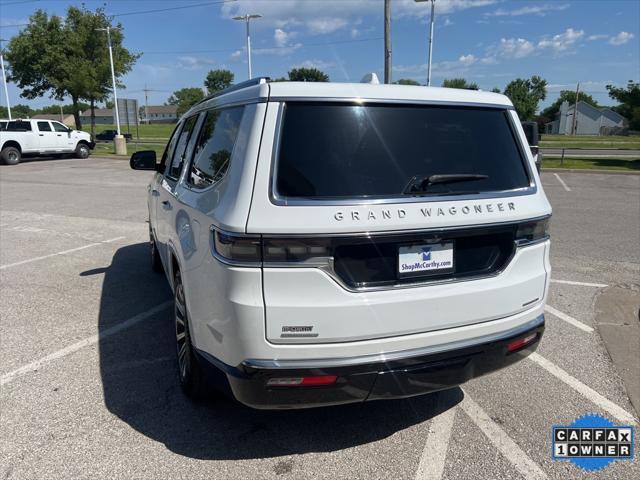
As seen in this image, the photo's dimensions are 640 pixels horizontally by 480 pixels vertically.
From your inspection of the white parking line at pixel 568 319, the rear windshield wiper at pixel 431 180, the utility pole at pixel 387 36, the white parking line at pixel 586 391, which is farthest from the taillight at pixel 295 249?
the utility pole at pixel 387 36

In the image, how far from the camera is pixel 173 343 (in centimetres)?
397

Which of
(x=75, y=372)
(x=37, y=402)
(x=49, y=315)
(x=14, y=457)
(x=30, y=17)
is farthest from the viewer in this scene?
(x=30, y=17)

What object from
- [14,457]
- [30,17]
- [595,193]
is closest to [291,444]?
[14,457]

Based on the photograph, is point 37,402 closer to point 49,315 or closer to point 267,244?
point 49,315

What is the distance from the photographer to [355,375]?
2252 millimetres

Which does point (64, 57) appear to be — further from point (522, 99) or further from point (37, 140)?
point (522, 99)

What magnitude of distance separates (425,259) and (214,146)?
4.49 ft

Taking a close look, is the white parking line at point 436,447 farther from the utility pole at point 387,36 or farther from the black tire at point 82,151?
the black tire at point 82,151

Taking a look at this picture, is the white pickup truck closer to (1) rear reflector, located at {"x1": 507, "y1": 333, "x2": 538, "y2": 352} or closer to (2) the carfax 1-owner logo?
(1) rear reflector, located at {"x1": 507, "y1": 333, "x2": 538, "y2": 352}

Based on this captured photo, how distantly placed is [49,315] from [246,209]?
3.36 m

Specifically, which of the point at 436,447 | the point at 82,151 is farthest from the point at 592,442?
the point at 82,151

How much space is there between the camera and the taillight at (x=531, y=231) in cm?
257

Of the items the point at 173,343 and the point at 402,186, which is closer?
the point at 402,186

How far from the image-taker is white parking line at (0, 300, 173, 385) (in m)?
3.45
